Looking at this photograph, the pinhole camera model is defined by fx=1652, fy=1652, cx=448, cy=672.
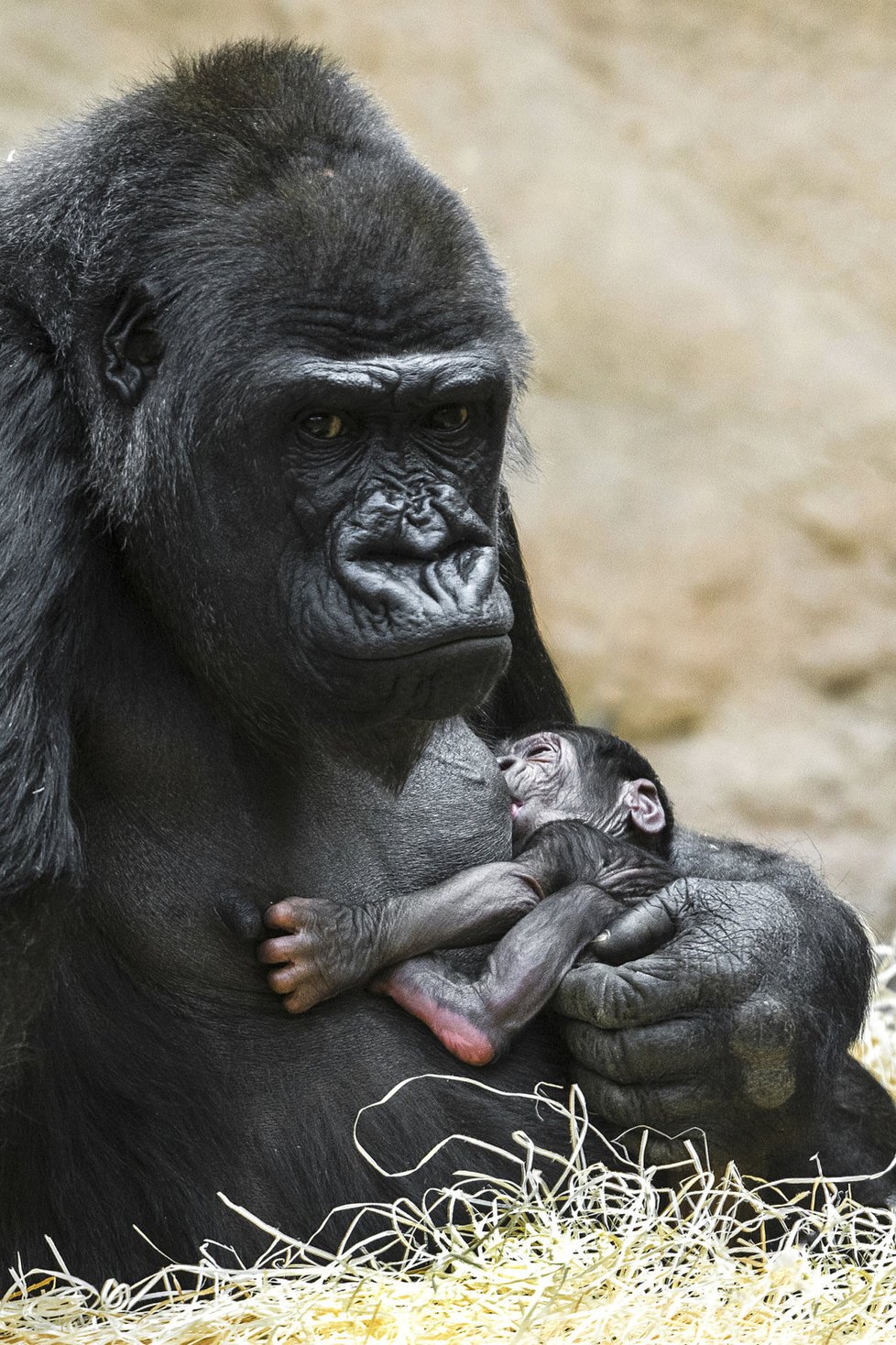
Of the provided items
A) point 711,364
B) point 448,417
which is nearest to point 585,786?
point 448,417

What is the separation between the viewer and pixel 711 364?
22.6ft

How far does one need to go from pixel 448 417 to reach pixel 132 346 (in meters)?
0.52

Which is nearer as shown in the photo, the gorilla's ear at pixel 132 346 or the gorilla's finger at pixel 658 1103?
the gorilla's ear at pixel 132 346

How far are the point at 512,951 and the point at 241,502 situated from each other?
35.7 inches

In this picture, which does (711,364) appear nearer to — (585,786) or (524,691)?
(524,691)

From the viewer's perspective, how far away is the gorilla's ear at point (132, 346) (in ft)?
8.54

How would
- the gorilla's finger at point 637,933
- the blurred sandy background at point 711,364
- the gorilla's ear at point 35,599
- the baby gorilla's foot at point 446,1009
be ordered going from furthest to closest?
the blurred sandy background at point 711,364
the gorilla's finger at point 637,933
the baby gorilla's foot at point 446,1009
the gorilla's ear at point 35,599

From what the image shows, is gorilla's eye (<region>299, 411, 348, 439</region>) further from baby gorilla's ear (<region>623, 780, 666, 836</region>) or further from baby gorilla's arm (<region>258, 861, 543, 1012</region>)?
baby gorilla's ear (<region>623, 780, 666, 836</region>)

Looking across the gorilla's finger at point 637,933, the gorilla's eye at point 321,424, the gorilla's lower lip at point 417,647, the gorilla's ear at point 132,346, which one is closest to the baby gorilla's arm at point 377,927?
the gorilla's finger at point 637,933

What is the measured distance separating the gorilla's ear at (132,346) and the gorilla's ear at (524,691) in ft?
3.55

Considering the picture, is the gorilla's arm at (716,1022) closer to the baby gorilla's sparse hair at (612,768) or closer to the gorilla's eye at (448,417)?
the baby gorilla's sparse hair at (612,768)

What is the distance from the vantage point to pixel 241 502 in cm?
260

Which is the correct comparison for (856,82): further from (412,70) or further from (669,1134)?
(669,1134)

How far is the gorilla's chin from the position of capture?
256 cm
